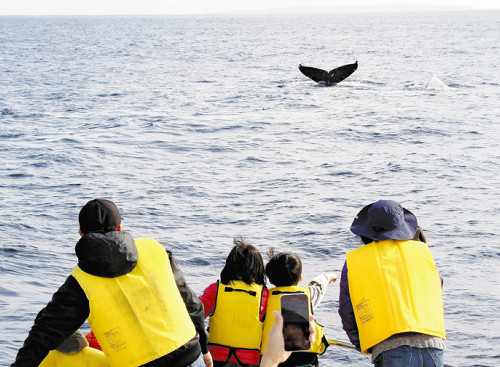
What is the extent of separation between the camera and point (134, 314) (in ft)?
13.4

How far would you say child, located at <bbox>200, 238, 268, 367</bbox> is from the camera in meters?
4.91

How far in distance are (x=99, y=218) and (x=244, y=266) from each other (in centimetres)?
113

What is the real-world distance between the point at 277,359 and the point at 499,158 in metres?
17.2

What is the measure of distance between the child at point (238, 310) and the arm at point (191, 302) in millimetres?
452

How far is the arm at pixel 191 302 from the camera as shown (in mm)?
4324

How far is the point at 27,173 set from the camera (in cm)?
1859

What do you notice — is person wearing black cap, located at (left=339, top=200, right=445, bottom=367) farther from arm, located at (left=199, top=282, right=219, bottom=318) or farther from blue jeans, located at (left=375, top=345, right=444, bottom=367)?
arm, located at (left=199, top=282, right=219, bottom=318)

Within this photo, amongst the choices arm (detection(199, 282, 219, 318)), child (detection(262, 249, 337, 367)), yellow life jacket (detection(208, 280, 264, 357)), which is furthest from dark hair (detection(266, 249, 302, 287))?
arm (detection(199, 282, 219, 318))

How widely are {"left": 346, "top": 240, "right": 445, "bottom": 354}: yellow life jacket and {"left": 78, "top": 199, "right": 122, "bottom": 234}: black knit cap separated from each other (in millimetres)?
1465

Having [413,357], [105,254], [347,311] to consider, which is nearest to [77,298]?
[105,254]

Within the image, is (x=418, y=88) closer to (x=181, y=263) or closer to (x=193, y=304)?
(x=181, y=263)

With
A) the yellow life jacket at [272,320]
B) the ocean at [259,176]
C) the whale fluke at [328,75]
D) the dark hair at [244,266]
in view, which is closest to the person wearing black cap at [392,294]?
the yellow life jacket at [272,320]

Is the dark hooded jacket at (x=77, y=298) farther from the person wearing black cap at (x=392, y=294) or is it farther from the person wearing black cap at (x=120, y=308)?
the person wearing black cap at (x=392, y=294)

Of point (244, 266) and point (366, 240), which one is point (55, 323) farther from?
point (366, 240)
